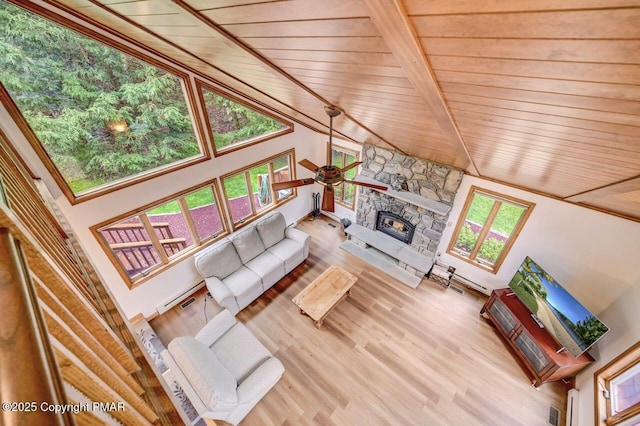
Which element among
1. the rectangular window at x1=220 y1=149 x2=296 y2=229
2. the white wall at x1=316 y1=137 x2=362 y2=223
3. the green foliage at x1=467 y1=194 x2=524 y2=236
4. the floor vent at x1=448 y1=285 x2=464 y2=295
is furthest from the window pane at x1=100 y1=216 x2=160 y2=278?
the green foliage at x1=467 y1=194 x2=524 y2=236

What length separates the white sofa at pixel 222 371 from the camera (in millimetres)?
2789

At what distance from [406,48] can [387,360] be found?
4109mm

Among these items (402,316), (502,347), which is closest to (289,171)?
(402,316)

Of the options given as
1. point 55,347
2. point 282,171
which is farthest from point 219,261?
point 55,347

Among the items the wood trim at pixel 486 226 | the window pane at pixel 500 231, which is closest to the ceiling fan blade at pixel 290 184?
the wood trim at pixel 486 226

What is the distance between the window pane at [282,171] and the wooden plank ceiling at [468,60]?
331cm

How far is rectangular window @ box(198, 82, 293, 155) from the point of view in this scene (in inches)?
167

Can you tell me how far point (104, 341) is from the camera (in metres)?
1.04

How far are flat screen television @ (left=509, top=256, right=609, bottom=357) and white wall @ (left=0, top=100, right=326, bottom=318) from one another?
4.86m

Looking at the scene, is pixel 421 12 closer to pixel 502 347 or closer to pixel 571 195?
pixel 571 195

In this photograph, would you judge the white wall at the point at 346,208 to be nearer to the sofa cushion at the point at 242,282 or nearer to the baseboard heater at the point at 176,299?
the sofa cushion at the point at 242,282

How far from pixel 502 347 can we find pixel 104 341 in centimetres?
510

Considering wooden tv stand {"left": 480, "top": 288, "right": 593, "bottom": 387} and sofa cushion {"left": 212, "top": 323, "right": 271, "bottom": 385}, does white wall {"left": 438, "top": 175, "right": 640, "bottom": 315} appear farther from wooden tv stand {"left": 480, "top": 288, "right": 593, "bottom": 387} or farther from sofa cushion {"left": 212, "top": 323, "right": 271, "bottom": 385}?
sofa cushion {"left": 212, "top": 323, "right": 271, "bottom": 385}

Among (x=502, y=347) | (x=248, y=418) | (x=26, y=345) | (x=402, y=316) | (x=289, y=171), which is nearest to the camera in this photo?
(x=26, y=345)
